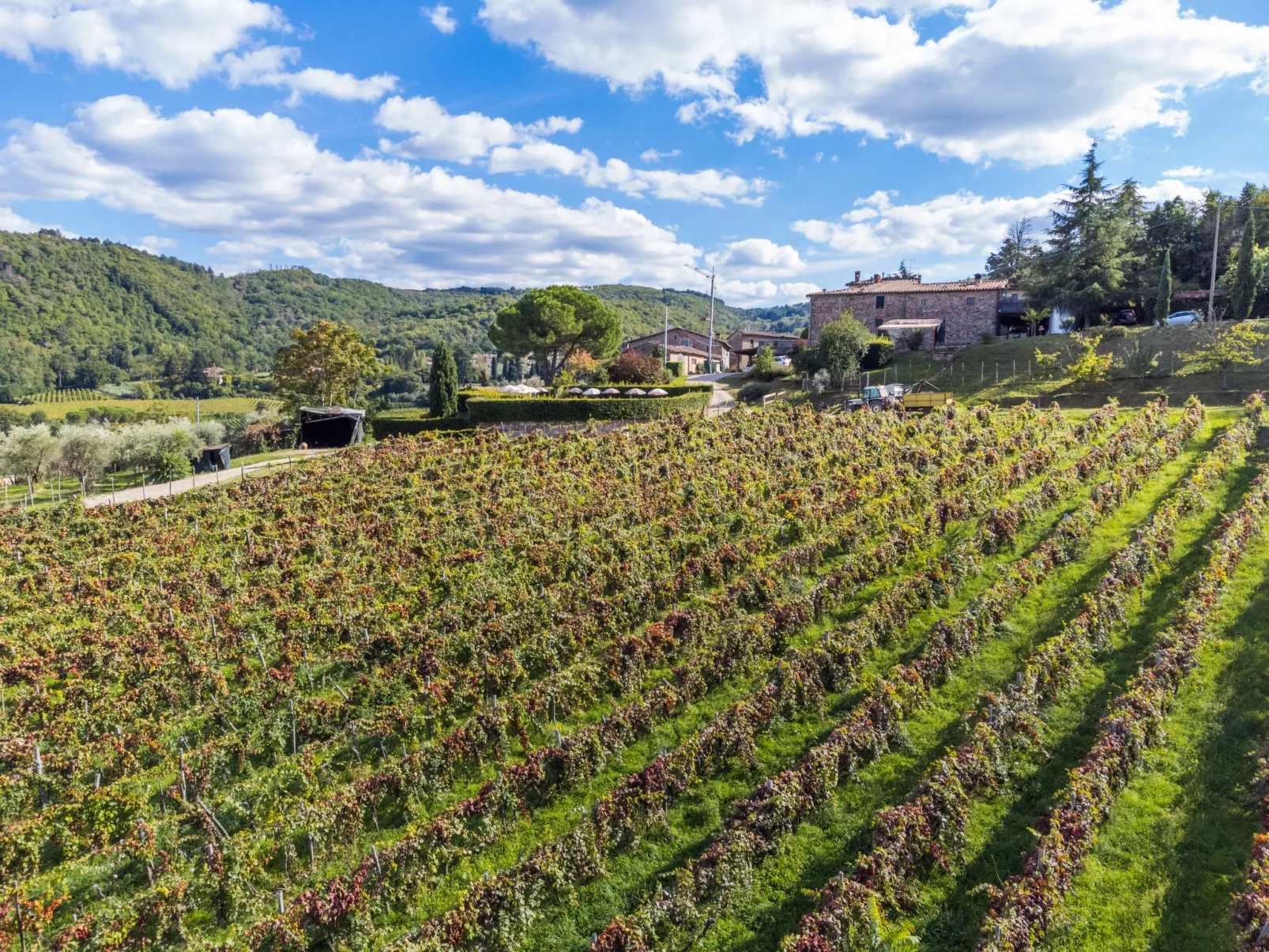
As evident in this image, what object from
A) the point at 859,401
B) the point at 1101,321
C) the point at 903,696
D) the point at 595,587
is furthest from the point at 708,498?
the point at 1101,321

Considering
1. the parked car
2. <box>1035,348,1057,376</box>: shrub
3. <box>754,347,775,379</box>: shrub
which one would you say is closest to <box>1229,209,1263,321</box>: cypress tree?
the parked car

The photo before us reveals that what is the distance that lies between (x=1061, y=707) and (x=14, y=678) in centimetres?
1530

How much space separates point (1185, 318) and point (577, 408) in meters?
34.5

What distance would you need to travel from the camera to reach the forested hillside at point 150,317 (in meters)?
101

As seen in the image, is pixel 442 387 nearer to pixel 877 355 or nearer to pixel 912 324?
pixel 877 355

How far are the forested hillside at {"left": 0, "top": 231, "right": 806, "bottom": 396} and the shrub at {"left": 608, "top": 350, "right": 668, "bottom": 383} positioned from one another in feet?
210

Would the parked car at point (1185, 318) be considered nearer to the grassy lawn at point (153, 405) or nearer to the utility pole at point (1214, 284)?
the utility pole at point (1214, 284)

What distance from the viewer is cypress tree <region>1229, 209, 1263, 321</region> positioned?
3562 cm

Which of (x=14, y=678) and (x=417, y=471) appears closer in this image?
(x=14, y=678)

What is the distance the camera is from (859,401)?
3200 cm

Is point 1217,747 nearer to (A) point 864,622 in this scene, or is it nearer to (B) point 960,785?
(B) point 960,785

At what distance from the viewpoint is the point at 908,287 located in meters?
A: 48.1

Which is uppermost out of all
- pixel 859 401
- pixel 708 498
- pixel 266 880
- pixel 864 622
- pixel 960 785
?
pixel 859 401

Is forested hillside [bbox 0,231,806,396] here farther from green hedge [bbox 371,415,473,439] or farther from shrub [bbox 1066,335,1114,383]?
shrub [bbox 1066,335,1114,383]
